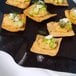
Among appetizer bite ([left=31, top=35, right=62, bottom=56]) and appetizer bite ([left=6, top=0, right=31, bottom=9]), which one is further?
appetizer bite ([left=6, top=0, right=31, bottom=9])

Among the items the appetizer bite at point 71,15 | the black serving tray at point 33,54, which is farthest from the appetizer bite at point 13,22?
the appetizer bite at point 71,15

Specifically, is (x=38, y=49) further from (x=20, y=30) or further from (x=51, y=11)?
(x=51, y=11)

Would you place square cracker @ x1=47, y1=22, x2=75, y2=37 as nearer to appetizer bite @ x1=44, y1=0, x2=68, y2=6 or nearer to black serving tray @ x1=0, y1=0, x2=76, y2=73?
black serving tray @ x1=0, y1=0, x2=76, y2=73

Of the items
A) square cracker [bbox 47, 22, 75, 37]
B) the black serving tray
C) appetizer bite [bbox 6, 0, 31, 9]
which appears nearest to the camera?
the black serving tray

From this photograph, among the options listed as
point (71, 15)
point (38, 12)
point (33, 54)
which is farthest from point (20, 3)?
point (33, 54)

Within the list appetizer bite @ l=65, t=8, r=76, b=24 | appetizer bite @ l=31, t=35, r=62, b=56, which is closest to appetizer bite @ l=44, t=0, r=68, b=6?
appetizer bite @ l=65, t=8, r=76, b=24
